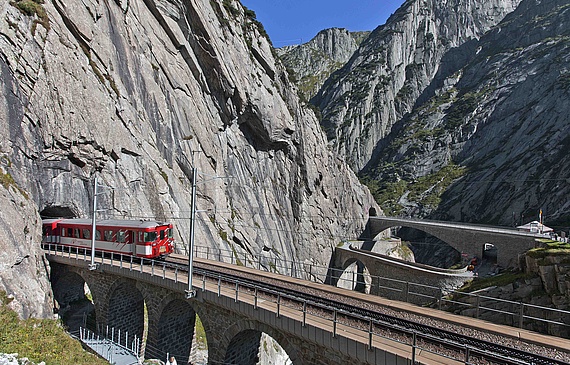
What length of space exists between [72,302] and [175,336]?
12101mm

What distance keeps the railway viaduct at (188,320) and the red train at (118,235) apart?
66.0 inches

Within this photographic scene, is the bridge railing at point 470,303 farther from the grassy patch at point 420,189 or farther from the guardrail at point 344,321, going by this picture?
the grassy patch at point 420,189

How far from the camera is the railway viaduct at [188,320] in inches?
423

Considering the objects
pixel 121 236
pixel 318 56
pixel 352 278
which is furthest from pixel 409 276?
pixel 318 56

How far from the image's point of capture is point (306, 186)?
57062 millimetres

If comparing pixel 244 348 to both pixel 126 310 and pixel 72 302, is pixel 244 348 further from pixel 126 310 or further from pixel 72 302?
pixel 72 302

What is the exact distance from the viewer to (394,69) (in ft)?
428

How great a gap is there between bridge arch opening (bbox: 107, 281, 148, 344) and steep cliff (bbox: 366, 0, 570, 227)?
190 feet

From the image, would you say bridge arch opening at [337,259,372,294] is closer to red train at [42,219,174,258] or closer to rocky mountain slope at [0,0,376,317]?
rocky mountain slope at [0,0,376,317]

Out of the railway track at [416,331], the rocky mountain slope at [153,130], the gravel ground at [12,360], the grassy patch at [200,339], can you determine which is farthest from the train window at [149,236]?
the gravel ground at [12,360]

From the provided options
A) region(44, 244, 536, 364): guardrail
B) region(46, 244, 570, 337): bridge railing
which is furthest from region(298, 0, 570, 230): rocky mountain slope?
region(44, 244, 536, 364): guardrail

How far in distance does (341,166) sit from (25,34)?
5748 cm

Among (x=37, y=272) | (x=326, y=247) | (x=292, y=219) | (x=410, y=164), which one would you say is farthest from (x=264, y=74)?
(x=410, y=164)

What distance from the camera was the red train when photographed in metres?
21.5
